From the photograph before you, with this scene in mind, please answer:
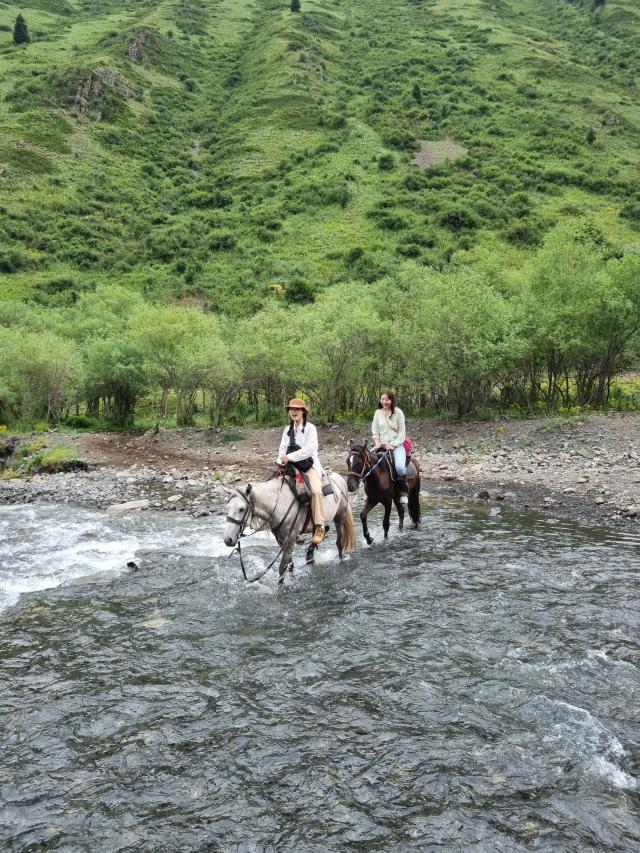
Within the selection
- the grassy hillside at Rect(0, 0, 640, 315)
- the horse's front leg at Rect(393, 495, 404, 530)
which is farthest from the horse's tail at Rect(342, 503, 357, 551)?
the grassy hillside at Rect(0, 0, 640, 315)

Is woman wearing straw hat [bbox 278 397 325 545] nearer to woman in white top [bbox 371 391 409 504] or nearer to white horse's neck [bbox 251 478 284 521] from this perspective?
white horse's neck [bbox 251 478 284 521]

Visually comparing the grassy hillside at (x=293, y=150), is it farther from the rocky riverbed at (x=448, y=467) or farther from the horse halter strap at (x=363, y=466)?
the horse halter strap at (x=363, y=466)

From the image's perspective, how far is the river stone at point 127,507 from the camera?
18527mm

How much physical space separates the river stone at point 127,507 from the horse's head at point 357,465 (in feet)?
29.4

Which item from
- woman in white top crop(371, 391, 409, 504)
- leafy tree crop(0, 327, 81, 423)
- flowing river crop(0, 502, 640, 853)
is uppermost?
leafy tree crop(0, 327, 81, 423)

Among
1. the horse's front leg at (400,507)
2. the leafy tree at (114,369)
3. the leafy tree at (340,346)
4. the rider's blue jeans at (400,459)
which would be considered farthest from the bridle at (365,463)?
the leafy tree at (114,369)

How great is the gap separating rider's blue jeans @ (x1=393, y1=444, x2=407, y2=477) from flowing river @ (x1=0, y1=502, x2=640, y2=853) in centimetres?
252

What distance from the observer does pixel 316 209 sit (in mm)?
87562

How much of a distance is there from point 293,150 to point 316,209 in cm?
2467

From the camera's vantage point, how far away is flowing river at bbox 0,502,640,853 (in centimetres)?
489

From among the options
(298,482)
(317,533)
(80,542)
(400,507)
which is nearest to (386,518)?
(400,507)

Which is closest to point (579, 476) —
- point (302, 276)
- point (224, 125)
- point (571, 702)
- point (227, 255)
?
point (571, 702)

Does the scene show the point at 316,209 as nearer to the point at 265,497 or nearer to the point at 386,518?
the point at 386,518

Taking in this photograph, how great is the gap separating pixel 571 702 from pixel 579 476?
14421mm
